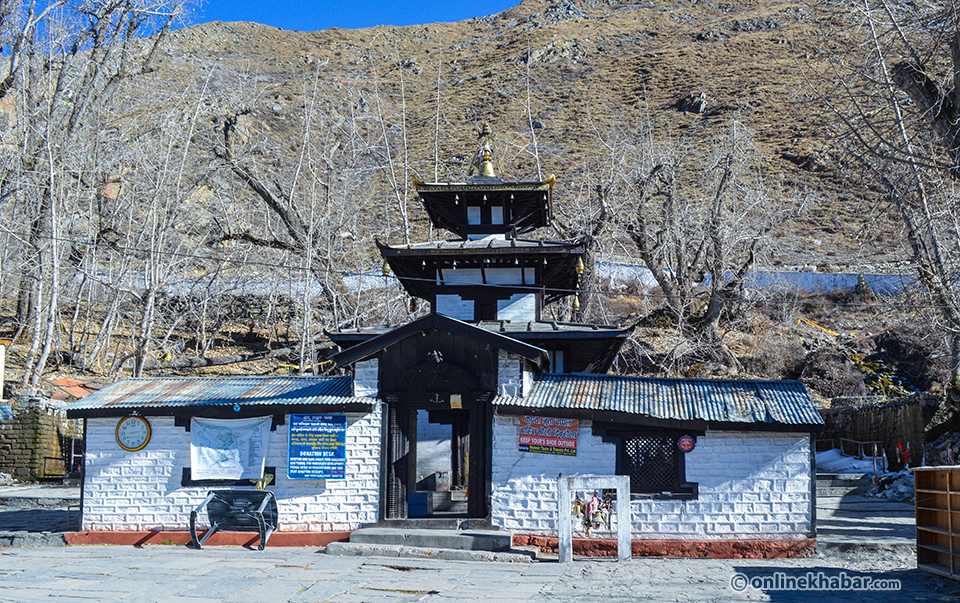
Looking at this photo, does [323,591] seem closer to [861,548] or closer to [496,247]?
[861,548]

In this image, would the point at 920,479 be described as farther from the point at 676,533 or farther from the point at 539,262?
the point at 539,262

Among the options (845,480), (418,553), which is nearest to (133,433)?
(418,553)

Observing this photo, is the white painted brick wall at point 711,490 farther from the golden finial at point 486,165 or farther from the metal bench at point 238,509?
the golden finial at point 486,165

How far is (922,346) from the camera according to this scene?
34.2 meters

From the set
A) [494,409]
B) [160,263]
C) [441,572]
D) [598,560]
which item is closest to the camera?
[441,572]

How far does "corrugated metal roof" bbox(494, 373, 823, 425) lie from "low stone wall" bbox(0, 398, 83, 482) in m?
16.4

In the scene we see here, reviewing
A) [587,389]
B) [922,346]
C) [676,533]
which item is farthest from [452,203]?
[922,346]

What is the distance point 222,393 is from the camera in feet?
51.2

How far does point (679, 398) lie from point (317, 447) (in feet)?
22.7

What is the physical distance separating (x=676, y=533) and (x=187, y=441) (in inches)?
370

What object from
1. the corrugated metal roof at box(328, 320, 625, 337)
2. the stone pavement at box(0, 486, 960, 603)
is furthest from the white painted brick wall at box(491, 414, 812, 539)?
the corrugated metal roof at box(328, 320, 625, 337)

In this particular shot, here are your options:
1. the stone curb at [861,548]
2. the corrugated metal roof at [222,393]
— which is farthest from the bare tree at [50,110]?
the stone curb at [861,548]

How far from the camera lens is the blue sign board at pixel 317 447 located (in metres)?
14.7

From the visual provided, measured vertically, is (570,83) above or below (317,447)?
above
